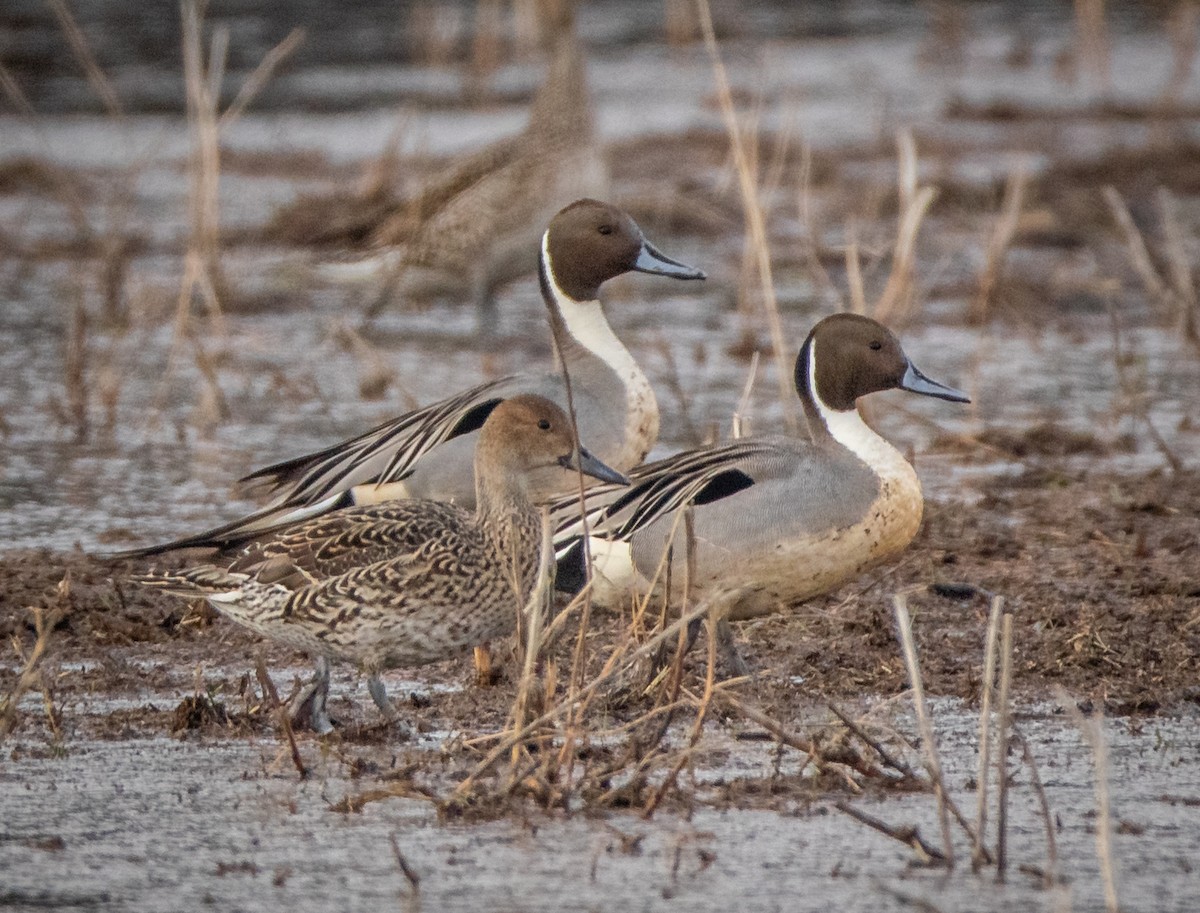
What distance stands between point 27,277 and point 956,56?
1078cm

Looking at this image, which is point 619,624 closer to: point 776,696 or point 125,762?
point 776,696

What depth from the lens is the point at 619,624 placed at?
18.3ft

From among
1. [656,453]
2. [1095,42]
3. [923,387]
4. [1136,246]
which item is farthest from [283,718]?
[1095,42]

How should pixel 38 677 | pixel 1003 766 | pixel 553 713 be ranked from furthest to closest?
pixel 38 677, pixel 553 713, pixel 1003 766

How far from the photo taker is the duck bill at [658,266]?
6.74 meters

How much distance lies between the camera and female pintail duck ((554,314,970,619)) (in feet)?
17.3

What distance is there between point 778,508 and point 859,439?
405 millimetres

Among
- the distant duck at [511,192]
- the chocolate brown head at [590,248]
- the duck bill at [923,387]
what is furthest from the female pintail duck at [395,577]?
the distant duck at [511,192]

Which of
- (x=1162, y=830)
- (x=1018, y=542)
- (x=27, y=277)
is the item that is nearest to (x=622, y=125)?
(x=27, y=277)

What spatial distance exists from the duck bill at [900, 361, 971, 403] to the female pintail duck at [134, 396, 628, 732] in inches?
48.1

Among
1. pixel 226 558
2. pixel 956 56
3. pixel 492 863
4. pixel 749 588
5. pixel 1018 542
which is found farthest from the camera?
pixel 956 56

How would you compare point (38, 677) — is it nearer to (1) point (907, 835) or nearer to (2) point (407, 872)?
(2) point (407, 872)

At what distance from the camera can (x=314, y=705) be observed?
473 cm

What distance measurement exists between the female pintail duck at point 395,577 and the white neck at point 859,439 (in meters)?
0.91
